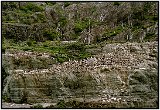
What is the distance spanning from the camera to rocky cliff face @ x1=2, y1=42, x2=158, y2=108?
1232 inches

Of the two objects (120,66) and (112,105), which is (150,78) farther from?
(112,105)

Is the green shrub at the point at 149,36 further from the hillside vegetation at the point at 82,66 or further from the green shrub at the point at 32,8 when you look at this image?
the green shrub at the point at 32,8

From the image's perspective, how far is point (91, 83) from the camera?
32.1 metres

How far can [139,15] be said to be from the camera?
51125 millimetres

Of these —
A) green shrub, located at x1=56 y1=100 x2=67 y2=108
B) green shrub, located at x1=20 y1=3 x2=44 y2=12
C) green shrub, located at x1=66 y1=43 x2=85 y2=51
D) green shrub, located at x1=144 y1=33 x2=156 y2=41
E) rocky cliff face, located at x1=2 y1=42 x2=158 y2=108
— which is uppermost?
green shrub, located at x1=20 y1=3 x2=44 y2=12

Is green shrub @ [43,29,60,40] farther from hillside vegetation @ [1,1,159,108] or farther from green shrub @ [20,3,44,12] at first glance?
green shrub @ [20,3,44,12]

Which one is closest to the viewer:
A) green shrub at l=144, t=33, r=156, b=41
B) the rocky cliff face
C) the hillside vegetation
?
the rocky cliff face

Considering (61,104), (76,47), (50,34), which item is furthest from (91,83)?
(50,34)

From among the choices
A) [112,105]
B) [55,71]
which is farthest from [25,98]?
[112,105]

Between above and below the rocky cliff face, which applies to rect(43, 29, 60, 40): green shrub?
above

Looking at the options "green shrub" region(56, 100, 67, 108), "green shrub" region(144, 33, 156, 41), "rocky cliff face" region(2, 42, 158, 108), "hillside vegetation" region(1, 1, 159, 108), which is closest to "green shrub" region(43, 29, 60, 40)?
"hillside vegetation" region(1, 1, 159, 108)

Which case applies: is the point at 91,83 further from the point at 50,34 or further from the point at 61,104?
the point at 50,34

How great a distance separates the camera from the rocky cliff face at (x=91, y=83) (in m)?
31.3

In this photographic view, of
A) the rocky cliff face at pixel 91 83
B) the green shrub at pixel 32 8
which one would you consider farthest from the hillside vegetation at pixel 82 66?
the green shrub at pixel 32 8
